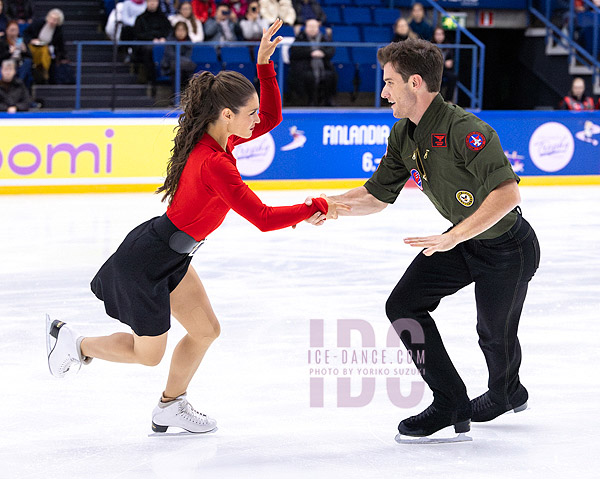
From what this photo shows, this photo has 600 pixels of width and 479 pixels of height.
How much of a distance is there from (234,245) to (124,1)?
573cm

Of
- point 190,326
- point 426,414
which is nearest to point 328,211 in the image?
point 190,326

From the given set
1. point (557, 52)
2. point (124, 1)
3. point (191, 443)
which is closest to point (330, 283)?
point (191, 443)

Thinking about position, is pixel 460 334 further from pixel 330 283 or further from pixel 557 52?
pixel 557 52

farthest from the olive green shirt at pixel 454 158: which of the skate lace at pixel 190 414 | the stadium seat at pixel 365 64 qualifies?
the stadium seat at pixel 365 64

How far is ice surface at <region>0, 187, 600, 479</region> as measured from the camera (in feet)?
11.5

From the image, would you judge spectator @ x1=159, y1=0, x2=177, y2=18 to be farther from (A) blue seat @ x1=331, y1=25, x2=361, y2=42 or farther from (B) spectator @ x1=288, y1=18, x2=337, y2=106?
(A) blue seat @ x1=331, y1=25, x2=361, y2=42

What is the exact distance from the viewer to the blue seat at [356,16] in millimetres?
14750

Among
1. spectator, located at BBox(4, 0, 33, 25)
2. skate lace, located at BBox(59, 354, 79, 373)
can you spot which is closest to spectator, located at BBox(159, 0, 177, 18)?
spectator, located at BBox(4, 0, 33, 25)

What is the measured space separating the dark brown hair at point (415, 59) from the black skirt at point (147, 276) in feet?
3.18

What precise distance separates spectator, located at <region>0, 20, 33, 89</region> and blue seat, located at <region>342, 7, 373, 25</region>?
16.3 ft

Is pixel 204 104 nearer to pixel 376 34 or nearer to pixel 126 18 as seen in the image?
pixel 126 18

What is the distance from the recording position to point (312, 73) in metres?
12.7

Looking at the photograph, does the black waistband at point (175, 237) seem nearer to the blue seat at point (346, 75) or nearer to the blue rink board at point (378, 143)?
the blue rink board at point (378, 143)

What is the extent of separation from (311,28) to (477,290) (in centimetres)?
961
